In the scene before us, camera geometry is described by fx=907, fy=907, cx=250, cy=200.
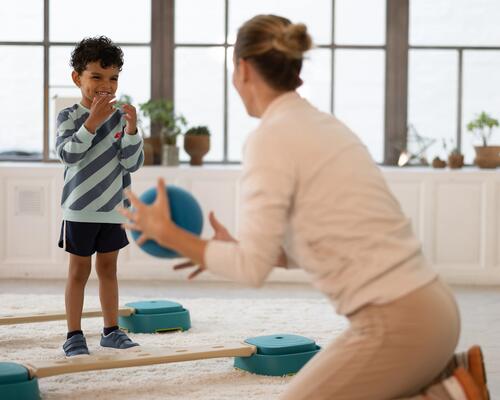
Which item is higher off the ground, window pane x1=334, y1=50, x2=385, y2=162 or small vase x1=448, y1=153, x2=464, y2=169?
window pane x1=334, y1=50, x2=385, y2=162

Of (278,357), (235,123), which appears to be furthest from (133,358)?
(235,123)

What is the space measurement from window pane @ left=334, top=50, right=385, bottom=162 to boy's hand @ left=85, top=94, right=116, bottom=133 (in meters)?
2.92

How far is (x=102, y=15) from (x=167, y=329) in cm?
271

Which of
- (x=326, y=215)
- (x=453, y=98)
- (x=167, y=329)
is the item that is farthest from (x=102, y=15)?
(x=326, y=215)

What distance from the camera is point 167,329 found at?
12.5ft

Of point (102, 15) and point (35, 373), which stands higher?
point (102, 15)

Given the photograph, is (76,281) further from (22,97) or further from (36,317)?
(22,97)

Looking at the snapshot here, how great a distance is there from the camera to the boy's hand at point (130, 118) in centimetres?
306

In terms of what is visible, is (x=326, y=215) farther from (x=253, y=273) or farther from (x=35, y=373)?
(x=35, y=373)

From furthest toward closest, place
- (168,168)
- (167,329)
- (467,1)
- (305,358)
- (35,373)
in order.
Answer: (467,1) → (168,168) → (167,329) → (305,358) → (35,373)

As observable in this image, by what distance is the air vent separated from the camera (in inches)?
213

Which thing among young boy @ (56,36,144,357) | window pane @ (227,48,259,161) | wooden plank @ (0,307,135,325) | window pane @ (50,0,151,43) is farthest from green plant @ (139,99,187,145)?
young boy @ (56,36,144,357)

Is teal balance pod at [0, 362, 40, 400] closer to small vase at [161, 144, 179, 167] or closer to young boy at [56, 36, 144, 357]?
young boy at [56, 36, 144, 357]

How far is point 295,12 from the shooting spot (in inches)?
228
